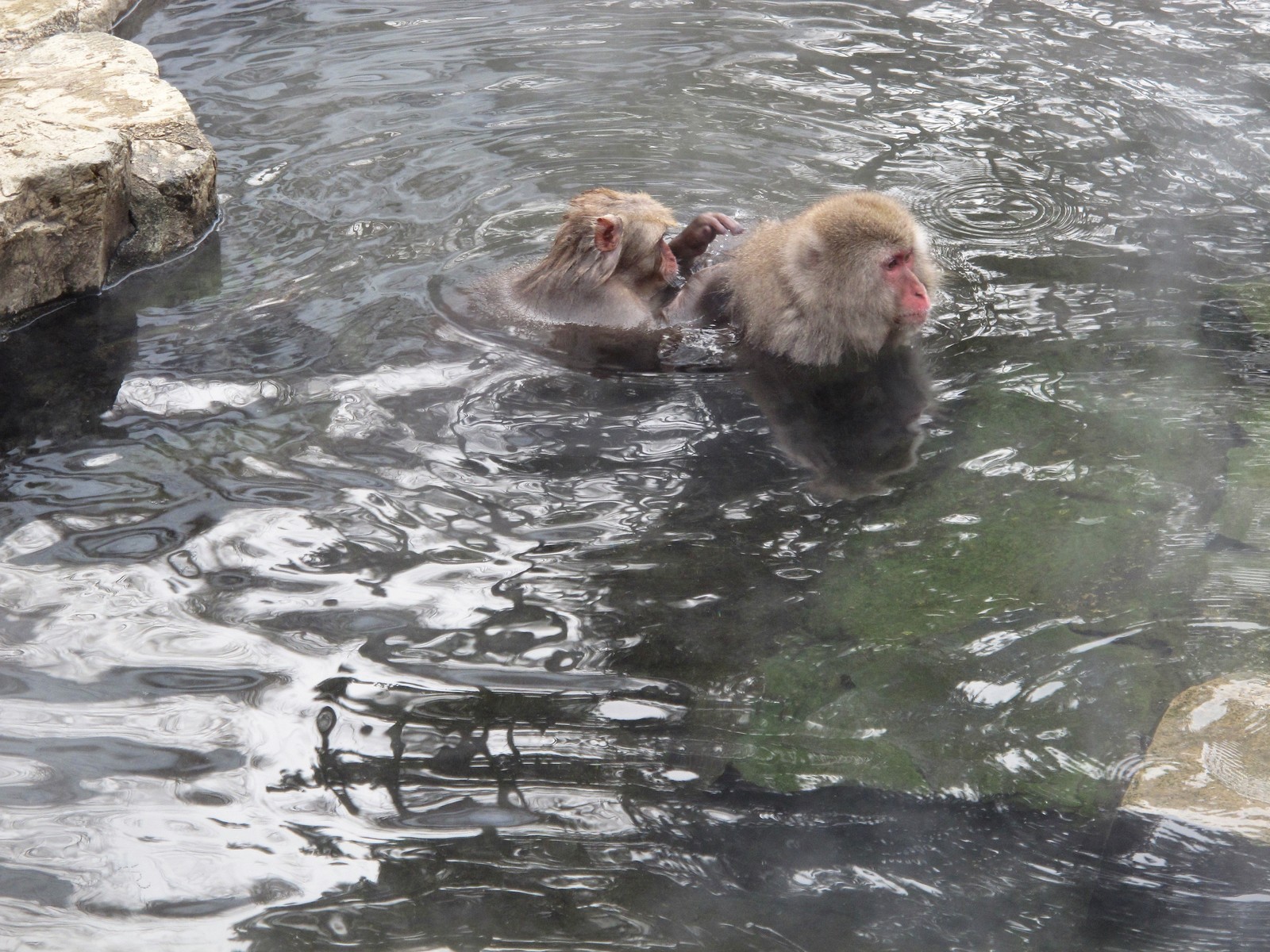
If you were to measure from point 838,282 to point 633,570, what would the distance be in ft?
5.00

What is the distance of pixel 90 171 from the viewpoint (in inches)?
192

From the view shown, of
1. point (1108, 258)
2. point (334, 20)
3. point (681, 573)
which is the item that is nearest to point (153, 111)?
point (334, 20)

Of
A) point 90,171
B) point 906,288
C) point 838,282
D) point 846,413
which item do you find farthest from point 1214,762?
point 90,171

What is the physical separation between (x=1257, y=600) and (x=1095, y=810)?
876mm

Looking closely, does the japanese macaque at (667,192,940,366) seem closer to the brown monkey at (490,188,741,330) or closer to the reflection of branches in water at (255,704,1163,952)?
the brown monkey at (490,188,741,330)

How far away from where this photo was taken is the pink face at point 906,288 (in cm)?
415

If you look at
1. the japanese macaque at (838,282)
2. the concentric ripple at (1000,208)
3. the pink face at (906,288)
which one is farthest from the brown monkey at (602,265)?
the concentric ripple at (1000,208)

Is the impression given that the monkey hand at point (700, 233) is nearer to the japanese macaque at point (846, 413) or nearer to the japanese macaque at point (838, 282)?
the japanese macaque at point (838, 282)

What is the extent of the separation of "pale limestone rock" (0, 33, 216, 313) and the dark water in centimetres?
19

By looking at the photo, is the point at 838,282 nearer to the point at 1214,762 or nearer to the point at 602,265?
the point at 602,265

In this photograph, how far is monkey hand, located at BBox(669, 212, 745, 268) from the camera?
4770 mm

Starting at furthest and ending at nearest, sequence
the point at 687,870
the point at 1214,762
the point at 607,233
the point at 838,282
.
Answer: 1. the point at 607,233
2. the point at 838,282
3. the point at 1214,762
4. the point at 687,870

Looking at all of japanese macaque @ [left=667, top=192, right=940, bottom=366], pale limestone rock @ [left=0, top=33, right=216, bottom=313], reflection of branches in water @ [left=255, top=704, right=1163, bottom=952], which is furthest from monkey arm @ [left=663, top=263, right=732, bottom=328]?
reflection of branches in water @ [left=255, top=704, right=1163, bottom=952]

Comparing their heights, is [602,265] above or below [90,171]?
below
